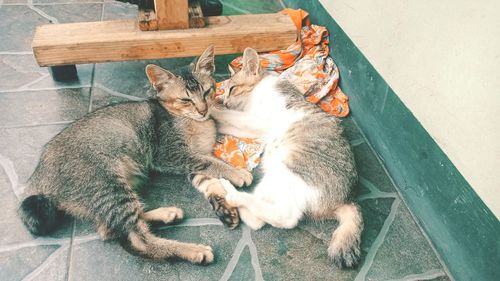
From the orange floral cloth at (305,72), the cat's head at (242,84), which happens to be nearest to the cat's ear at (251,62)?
the cat's head at (242,84)

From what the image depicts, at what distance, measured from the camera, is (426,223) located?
2.45 metres

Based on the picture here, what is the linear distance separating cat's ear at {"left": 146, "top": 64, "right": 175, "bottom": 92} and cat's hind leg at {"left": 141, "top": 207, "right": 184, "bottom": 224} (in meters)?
0.84

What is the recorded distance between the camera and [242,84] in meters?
3.14

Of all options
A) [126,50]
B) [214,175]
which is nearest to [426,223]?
[214,175]

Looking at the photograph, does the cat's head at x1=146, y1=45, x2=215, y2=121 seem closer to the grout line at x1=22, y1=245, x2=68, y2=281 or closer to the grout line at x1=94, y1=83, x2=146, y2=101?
the grout line at x1=94, y1=83, x2=146, y2=101

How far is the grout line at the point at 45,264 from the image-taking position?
214cm

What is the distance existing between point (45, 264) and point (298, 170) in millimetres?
1484

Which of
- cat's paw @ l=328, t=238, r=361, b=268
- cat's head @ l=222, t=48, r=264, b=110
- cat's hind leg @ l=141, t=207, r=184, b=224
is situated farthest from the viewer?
cat's head @ l=222, t=48, r=264, b=110

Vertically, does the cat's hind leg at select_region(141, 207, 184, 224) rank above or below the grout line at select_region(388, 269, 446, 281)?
below

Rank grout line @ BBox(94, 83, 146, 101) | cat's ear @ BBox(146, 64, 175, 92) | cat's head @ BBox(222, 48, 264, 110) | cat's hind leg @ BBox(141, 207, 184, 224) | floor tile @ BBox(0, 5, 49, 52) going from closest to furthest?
1. cat's hind leg @ BBox(141, 207, 184, 224)
2. cat's ear @ BBox(146, 64, 175, 92)
3. cat's head @ BBox(222, 48, 264, 110)
4. grout line @ BBox(94, 83, 146, 101)
5. floor tile @ BBox(0, 5, 49, 52)

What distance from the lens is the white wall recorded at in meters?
1.91

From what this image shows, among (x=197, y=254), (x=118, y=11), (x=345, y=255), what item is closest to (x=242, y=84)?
(x=197, y=254)

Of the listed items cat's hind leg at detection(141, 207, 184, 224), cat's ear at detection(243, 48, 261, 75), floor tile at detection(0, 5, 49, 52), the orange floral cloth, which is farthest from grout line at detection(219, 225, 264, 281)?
floor tile at detection(0, 5, 49, 52)

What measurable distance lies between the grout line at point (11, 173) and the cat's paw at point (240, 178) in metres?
1.32
